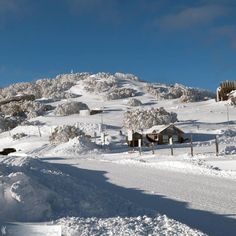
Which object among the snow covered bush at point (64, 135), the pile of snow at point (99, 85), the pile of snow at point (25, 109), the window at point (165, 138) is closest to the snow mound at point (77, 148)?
the snow covered bush at point (64, 135)

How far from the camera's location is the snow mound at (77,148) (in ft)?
139

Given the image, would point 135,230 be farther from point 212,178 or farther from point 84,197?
point 212,178

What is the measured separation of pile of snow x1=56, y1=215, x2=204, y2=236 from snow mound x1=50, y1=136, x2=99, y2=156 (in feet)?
107

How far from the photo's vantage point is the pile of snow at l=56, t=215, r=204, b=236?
8.34 meters

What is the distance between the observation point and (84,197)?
1147 cm

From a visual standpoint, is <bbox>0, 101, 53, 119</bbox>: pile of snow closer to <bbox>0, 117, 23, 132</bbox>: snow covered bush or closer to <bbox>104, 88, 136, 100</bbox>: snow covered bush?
<bbox>0, 117, 23, 132</bbox>: snow covered bush

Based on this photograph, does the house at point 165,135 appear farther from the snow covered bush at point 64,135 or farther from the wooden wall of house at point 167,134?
the snow covered bush at point 64,135

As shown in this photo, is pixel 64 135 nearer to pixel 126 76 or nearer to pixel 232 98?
pixel 232 98

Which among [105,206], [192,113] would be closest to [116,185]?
[105,206]

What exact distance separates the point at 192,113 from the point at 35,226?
245 ft

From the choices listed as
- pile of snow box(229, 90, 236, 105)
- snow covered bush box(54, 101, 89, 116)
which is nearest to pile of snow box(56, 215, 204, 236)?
pile of snow box(229, 90, 236, 105)

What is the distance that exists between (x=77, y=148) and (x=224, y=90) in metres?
62.3

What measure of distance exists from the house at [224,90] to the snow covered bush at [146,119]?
3202cm

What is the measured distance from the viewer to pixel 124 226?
347 inches
